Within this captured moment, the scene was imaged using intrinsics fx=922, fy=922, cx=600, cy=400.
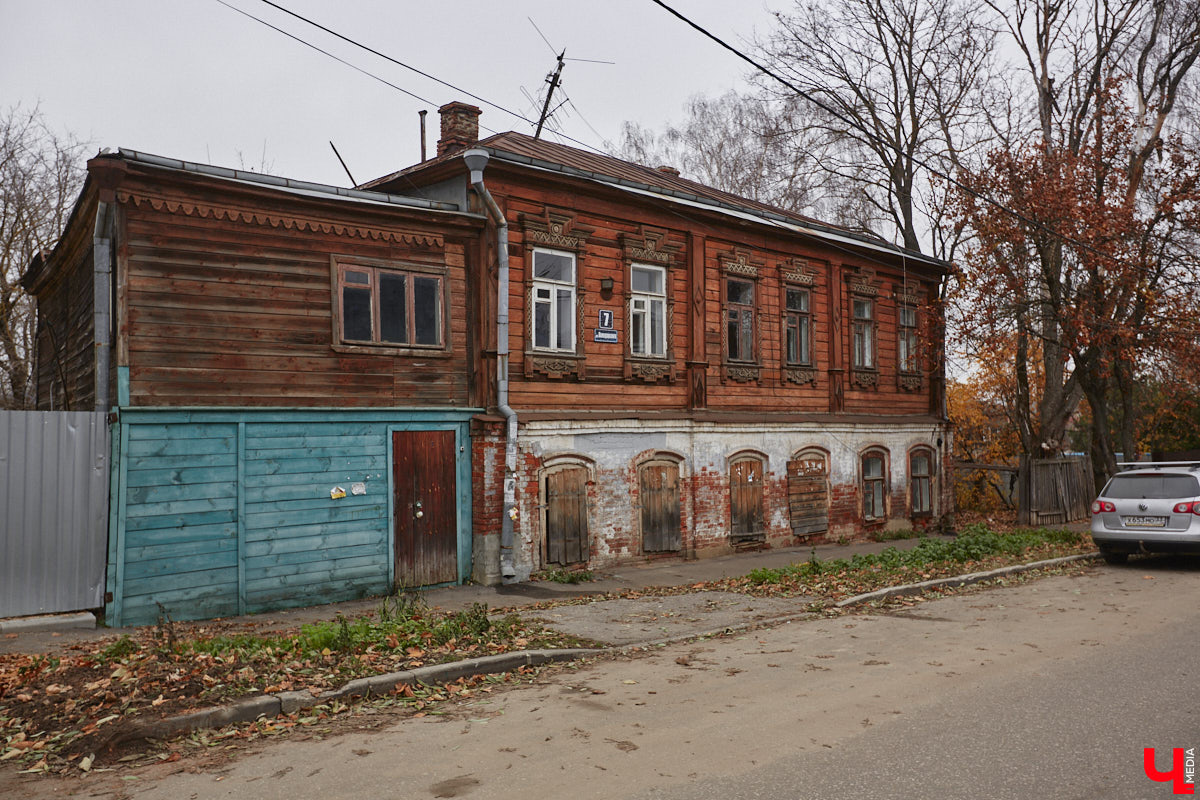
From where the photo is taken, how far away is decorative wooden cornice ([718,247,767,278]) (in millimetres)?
18000

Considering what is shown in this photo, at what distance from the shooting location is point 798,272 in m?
19.7

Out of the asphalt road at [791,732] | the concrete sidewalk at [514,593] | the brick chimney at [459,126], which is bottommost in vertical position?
the concrete sidewalk at [514,593]

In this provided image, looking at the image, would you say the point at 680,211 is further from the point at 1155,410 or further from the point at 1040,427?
the point at 1155,410

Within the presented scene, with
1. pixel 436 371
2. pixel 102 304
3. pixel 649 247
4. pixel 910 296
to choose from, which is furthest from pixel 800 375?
pixel 102 304

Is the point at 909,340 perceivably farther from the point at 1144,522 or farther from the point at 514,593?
the point at 514,593

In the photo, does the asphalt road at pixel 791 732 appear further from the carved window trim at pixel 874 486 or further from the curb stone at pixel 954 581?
the carved window trim at pixel 874 486

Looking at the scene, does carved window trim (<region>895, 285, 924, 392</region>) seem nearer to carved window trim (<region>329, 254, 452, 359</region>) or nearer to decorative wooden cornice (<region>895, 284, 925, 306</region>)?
decorative wooden cornice (<region>895, 284, 925, 306</region>)

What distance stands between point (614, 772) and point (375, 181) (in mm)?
13120

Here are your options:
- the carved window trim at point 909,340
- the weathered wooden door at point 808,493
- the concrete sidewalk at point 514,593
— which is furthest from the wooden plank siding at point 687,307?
the concrete sidewalk at point 514,593

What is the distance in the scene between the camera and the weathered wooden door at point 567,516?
1479 cm

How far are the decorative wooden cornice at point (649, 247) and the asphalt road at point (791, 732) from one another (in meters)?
8.67

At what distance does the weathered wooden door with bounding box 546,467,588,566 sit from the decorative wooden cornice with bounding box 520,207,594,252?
3.72 m

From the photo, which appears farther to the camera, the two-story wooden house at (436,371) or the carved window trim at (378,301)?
the carved window trim at (378,301)

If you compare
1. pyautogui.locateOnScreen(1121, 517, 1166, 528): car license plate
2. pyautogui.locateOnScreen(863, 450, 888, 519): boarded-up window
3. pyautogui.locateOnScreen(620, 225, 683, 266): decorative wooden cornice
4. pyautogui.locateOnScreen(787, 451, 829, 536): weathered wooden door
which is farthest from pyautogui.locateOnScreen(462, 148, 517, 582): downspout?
pyautogui.locateOnScreen(863, 450, 888, 519): boarded-up window
